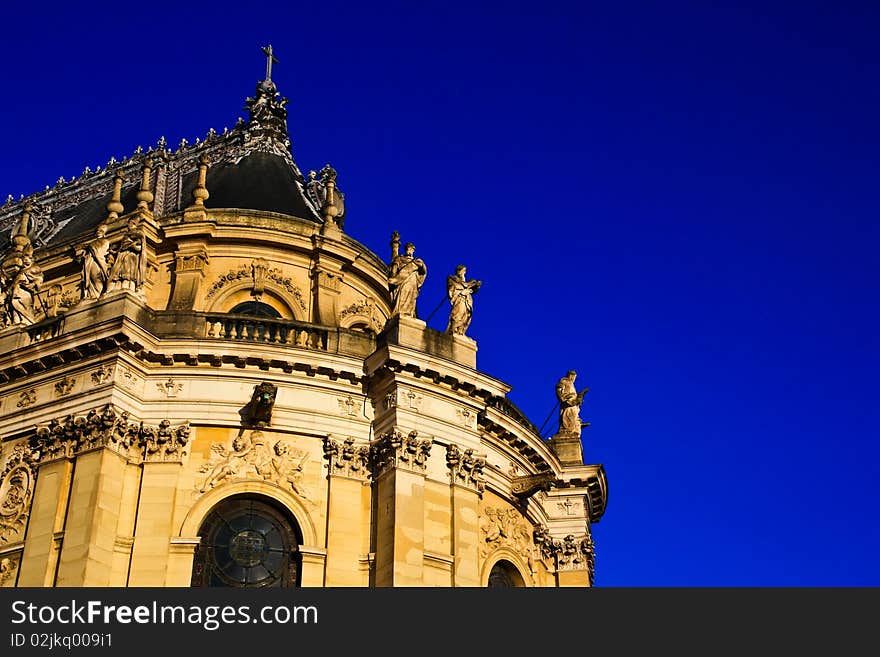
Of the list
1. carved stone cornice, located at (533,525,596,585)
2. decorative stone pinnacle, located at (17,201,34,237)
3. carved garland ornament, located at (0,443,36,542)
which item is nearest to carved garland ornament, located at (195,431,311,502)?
carved garland ornament, located at (0,443,36,542)

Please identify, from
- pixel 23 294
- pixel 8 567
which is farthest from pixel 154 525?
pixel 23 294

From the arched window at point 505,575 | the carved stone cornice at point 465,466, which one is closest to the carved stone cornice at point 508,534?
the arched window at point 505,575

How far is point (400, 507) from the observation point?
86.2 ft

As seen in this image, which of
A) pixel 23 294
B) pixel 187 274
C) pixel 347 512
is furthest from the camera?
pixel 187 274

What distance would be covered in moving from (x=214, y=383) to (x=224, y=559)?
12.6ft

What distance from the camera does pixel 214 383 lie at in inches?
1092

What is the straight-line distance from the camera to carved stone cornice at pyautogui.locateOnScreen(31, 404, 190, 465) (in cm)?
2619

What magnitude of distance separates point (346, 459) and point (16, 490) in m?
6.99

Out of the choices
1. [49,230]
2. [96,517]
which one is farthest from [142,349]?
[49,230]

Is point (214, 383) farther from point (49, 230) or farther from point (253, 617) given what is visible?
point (49, 230)

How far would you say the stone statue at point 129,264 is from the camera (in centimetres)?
2833

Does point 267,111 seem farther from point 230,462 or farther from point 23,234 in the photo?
point 230,462

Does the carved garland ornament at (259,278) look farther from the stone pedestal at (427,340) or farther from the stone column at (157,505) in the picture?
the stone column at (157,505)

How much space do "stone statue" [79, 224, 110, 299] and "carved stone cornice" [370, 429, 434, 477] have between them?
7.39 m
